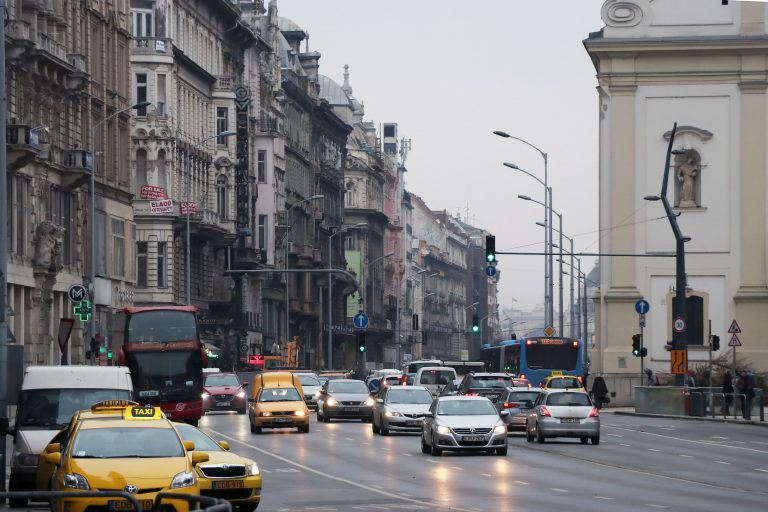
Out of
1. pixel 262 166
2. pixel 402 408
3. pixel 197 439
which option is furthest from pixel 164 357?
pixel 262 166

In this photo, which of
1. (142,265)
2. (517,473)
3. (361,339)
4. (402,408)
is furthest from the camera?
Answer: (142,265)

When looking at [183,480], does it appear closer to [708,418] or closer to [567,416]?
[567,416]

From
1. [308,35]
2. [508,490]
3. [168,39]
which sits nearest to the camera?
[508,490]

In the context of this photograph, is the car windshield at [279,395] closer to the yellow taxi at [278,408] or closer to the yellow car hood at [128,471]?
the yellow taxi at [278,408]

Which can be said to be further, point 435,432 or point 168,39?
point 168,39

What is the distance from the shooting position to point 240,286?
→ 10594 centimetres

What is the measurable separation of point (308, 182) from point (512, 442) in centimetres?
8946

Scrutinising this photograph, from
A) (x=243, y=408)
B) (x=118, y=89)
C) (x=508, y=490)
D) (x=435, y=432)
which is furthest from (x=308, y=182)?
(x=508, y=490)

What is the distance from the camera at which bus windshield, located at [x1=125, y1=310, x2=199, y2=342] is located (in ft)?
182

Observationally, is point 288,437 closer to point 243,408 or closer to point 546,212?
point 243,408

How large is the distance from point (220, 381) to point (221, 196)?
35141 millimetres

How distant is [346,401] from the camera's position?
199 feet

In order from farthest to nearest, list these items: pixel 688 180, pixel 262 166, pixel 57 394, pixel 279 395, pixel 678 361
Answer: pixel 262 166
pixel 688 180
pixel 678 361
pixel 279 395
pixel 57 394

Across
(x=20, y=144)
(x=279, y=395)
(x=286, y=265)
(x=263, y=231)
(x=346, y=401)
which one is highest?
(x=20, y=144)
